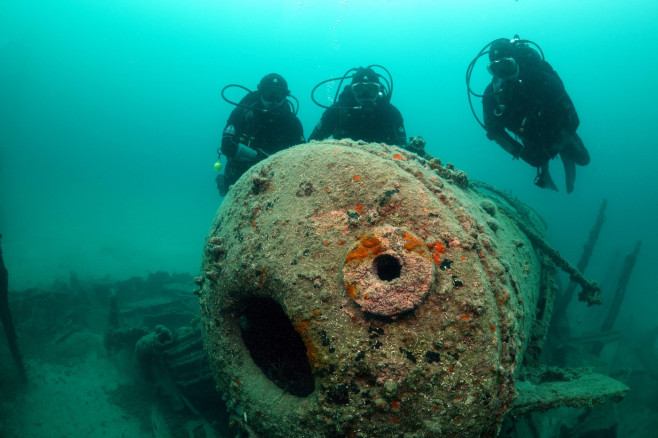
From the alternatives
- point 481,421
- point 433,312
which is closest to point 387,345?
point 433,312

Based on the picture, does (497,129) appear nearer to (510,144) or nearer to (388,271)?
(510,144)

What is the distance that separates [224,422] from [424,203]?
4.77m

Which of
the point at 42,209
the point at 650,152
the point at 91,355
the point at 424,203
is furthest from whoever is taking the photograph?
the point at 650,152

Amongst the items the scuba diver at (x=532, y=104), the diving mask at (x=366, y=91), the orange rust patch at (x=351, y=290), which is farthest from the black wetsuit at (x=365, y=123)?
the orange rust patch at (x=351, y=290)

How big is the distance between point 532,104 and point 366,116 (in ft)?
9.54

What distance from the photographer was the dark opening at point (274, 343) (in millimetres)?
2383

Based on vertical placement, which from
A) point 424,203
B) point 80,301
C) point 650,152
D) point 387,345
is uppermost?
point 650,152

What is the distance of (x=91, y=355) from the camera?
796 centimetres

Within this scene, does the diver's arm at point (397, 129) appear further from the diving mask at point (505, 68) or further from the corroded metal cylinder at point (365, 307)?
the corroded metal cylinder at point (365, 307)

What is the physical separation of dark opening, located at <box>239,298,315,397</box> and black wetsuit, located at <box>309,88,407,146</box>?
4.48 metres

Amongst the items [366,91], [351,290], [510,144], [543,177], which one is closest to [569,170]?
[543,177]

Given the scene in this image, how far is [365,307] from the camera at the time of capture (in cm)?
170

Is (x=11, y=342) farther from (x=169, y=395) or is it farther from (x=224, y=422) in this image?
(x=224, y=422)

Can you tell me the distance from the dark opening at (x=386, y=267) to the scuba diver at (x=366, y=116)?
15.7 feet
